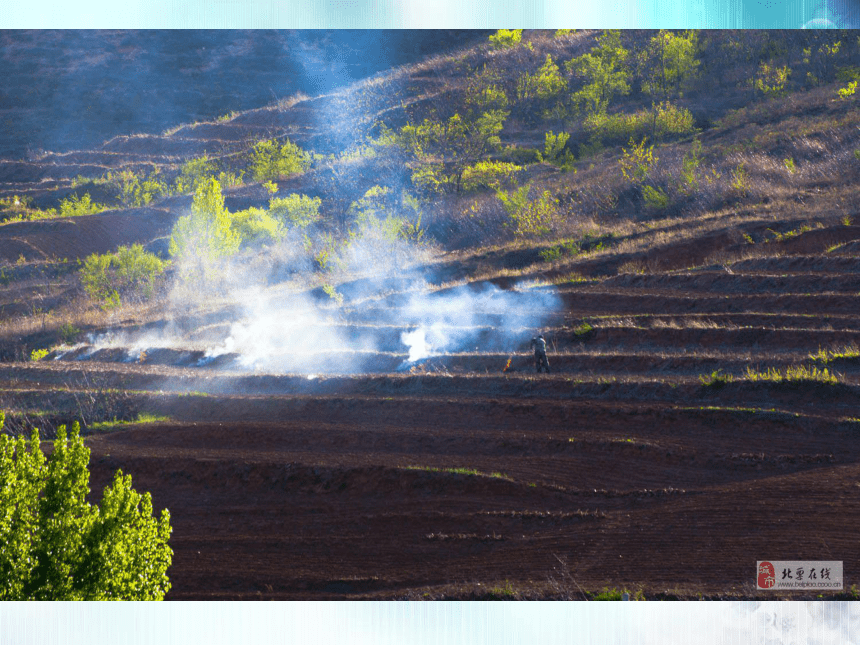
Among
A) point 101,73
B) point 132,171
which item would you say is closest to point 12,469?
point 132,171

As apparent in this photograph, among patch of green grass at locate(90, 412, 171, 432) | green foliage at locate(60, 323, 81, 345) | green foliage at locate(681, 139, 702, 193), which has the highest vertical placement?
green foliage at locate(681, 139, 702, 193)

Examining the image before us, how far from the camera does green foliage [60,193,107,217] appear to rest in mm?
39906

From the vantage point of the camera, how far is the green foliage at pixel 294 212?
3119 centimetres

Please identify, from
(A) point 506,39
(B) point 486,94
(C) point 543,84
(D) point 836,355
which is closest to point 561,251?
(D) point 836,355

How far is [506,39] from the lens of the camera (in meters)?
51.1

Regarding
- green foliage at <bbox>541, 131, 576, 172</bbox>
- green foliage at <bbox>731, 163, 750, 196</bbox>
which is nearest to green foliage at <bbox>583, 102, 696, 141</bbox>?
green foliage at <bbox>541, 131, 576, 172</bbox>

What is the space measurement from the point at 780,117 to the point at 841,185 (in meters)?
10.4

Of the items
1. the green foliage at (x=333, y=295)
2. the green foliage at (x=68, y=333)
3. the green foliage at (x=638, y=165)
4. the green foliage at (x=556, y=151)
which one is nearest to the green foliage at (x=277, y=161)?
the green foliage at (x=556, y=151)

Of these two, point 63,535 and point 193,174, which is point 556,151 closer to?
point 193,174

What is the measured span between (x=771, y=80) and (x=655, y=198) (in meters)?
18.8

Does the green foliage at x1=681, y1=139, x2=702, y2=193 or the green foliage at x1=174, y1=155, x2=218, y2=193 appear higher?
the green foliage at x1=174, y1=155, x2=218, y2=193

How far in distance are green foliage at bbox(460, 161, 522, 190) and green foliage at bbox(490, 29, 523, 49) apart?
20591 millimetres

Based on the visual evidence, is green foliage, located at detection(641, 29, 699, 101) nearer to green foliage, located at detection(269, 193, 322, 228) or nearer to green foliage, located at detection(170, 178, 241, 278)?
green foliage, located at detection(269, 193, 322, 228)

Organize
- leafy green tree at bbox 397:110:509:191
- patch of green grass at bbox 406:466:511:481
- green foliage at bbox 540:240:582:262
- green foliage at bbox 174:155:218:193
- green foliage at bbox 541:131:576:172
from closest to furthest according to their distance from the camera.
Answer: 1. patch of green grass at bbox 406:466:511:481
2. green foliage at bbox 540:240:582:262
3. green foliage at bbox 541:131:576:172
4. leafy green tree at bbox 397:110:509:191
5. green foliage at bbox 174:155:218:193
